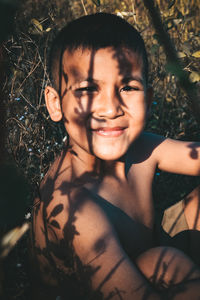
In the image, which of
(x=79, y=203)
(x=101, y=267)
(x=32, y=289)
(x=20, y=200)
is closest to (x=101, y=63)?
(x=79, y=203)

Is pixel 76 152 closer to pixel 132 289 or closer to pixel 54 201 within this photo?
pixel 54 201

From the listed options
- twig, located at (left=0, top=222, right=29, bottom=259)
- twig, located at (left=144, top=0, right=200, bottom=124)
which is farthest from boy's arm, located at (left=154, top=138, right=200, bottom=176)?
twig, located at (left=0, top=222, right=29, bottom=259)

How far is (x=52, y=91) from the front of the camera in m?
1.91

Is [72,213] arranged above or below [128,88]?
below

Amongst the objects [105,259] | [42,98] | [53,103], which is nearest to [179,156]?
[53,103]

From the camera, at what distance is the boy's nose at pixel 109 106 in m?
1.60

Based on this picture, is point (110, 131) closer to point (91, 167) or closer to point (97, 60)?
point (91, 167)

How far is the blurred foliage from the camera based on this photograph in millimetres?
2326

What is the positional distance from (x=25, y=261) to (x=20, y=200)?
6.03 feet

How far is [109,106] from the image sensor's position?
1605 millimetres

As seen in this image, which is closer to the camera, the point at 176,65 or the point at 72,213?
the point at 176,65

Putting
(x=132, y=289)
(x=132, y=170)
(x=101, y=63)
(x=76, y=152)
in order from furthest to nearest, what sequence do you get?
(x=132, y=170) → (x=76, y=152) → (x=101, y=63) → (x=132, y=289)

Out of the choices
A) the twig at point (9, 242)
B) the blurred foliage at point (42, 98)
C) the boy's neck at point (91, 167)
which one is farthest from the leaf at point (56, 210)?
the twig at point (9, 242)

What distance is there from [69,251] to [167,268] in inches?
18.6
